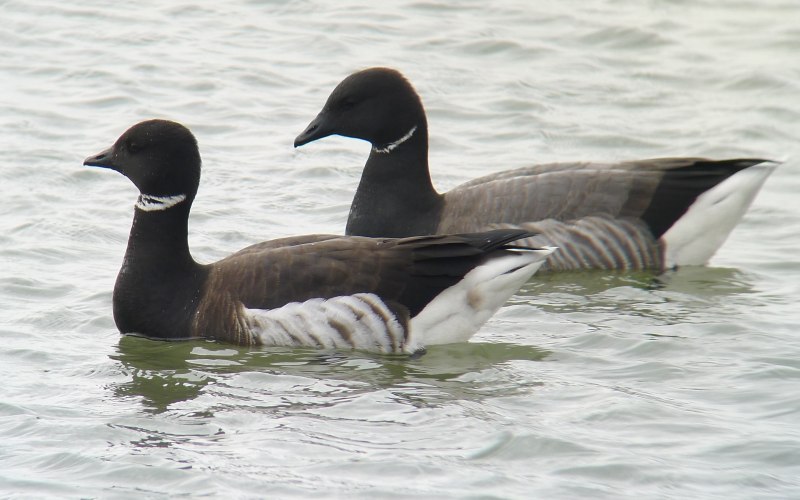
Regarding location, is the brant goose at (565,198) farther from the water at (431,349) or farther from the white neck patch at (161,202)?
the white neck patch at (161,202)

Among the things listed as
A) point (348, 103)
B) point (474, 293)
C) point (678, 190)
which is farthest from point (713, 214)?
point (348, 103)

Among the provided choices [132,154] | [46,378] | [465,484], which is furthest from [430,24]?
[465,484]

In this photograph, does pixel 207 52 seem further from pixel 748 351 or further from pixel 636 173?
pixel 748 351

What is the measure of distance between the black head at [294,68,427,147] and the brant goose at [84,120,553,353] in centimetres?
201

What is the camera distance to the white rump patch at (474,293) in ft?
31.4

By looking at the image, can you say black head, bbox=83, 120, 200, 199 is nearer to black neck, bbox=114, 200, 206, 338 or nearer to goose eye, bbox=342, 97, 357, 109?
black neck, bbox=114, 200, 206, 338

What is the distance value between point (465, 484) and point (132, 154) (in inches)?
158

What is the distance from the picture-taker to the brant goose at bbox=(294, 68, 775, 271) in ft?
37.6

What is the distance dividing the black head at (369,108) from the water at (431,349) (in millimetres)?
1088

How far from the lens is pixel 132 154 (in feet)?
32.7

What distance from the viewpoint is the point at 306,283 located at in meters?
9.43

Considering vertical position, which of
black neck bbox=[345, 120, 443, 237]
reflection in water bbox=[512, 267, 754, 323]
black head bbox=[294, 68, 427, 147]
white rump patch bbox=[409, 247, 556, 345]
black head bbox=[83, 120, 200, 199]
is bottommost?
reflection in water bbox=[512, 267, 754, 323]

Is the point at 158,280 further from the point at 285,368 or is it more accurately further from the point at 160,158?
the point at 285,368

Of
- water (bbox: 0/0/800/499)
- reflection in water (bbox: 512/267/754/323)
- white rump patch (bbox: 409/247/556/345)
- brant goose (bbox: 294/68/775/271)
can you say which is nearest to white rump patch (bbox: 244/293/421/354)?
water (bbox: 0/0/800/499)
